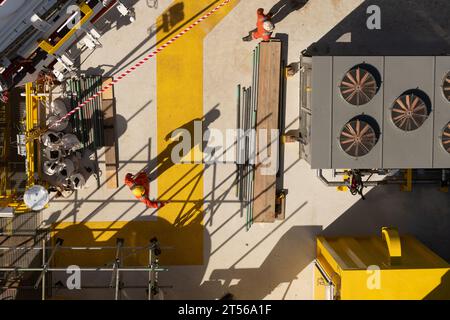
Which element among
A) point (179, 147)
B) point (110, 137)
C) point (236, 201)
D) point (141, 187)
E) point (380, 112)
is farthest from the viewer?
point (236, 201)

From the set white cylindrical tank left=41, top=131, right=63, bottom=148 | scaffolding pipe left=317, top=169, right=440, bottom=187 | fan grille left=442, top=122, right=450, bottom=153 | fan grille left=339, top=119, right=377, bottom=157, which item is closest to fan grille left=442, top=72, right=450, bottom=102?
fan grille left=442, top=122, right=450, bottom=153

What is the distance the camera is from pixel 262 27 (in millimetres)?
12664

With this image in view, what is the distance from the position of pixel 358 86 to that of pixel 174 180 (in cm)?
635

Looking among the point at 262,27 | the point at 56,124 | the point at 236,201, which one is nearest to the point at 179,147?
the point at 236,201

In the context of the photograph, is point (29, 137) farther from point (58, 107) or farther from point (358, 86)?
point (358, 86)

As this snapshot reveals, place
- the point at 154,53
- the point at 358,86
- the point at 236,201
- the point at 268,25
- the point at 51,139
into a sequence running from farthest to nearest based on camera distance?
the point at 236,201
the point at 154,53
the point at 51,139
the point at 268,25
the point at 358,86

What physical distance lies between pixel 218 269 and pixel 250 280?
1.13 meters

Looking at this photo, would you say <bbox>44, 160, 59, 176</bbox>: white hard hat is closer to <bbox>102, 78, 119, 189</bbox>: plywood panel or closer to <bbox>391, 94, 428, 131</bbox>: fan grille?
<bbox>102, 78, 119, 189</bbox>: plywood panel

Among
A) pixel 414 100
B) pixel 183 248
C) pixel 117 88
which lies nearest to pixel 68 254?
pixel 183 248

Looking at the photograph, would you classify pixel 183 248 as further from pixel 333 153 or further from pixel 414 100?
pixel 414 100

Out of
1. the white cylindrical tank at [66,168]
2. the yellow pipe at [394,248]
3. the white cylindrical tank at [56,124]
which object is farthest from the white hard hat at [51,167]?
the yellow pipe at [394,248]

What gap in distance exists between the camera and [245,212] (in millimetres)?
14164

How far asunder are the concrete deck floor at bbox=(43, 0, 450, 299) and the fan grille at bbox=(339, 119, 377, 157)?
2.53 metres

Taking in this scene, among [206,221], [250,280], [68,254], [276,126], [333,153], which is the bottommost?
[250,280]
